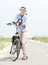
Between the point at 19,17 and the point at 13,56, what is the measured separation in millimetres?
1489

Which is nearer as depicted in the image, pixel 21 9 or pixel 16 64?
pixel 16 64

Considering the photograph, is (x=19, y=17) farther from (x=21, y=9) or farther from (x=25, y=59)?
(x=25, y=59)

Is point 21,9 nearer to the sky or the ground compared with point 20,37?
nearer to the sky

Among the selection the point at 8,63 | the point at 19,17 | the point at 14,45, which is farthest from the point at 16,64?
the point at 19,17

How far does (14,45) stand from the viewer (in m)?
12.5

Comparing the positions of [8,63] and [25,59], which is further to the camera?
[25,59]

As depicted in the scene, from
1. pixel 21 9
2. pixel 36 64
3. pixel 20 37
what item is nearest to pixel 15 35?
pixel 20 37

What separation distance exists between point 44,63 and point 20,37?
1552 mm

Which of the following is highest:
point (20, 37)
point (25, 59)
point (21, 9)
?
point (21, 9)

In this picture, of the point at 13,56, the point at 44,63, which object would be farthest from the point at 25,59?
the point at 44,63

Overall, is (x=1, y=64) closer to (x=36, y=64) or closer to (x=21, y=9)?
(x=36, y=64)

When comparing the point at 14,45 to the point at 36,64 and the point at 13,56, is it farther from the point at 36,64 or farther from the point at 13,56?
the point at 36,64

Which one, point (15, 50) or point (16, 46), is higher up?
point (16, 46)

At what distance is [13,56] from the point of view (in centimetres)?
1245
